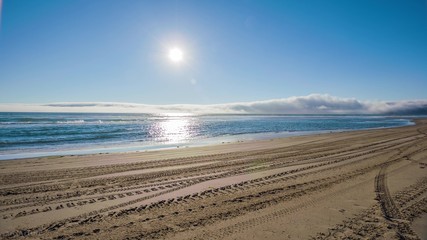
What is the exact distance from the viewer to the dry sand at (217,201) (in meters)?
5.48

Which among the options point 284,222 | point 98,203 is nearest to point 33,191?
point 98,203

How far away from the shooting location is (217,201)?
7.25m

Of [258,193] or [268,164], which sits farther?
[268,164]

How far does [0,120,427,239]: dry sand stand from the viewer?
5477mm

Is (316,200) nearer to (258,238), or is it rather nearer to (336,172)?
(258,238)

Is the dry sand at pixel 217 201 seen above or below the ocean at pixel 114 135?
above

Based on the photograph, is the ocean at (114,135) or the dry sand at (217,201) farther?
the ocean at (114,135)

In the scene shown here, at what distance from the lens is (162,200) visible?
7438 mm

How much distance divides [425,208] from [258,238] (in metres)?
4.42

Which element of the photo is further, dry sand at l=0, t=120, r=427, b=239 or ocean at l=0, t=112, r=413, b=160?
ocean at l=0, t=112, r=413, b=160

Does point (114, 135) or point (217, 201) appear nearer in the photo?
point (217, 201)

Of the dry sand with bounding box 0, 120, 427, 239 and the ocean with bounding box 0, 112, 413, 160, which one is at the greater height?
the dry sand with bounding box 0, 120, 427, 239

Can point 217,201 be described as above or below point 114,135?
above

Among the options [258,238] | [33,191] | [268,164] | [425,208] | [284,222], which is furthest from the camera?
[268,164]
